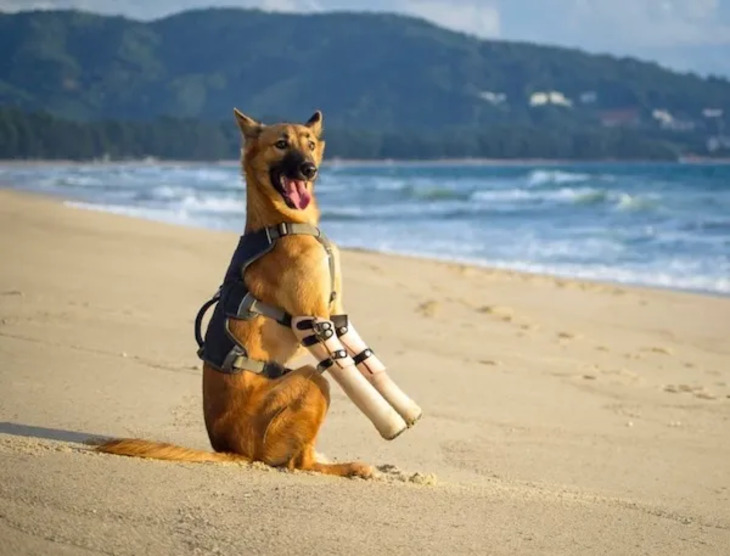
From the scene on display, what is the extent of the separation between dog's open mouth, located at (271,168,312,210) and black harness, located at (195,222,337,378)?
10cm

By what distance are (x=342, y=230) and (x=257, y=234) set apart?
20538 mm

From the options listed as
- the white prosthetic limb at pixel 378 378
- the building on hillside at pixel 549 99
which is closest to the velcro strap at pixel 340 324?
the white prosthetic limb at pixel 378 378

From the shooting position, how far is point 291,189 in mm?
4805

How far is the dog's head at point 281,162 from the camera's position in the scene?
477 cm

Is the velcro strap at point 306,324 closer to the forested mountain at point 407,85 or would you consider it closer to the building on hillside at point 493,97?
the forested mountain at point 407,85

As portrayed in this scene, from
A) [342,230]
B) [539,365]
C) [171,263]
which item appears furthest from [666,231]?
[539,365]

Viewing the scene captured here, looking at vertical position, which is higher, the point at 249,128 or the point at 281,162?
the point at 249,128

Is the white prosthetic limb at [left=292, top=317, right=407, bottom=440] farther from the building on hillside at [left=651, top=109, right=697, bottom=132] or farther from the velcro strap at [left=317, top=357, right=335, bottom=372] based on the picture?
the building on hillside at [left=651, top=109, right=697, bottom=132]

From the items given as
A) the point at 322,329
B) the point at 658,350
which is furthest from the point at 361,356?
the point at 658,350

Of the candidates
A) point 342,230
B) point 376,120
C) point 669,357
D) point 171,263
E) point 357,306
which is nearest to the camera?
point 669,357

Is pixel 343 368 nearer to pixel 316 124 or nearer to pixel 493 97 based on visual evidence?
pixel 316 124

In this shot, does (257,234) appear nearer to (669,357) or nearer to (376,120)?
(669,357)

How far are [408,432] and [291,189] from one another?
2.06 metres

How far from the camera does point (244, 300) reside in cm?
471
